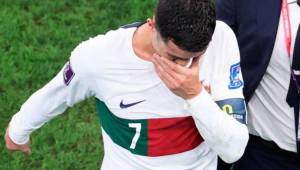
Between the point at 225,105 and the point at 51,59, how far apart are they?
343cm

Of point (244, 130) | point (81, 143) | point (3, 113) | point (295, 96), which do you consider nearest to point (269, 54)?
point (295, 96)

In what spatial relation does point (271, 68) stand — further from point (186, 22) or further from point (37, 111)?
point (37, 111)

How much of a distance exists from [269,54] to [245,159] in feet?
2.63

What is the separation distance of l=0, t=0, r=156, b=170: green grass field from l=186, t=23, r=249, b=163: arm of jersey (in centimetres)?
254

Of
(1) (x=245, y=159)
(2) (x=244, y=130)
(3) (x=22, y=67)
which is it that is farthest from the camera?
(3) (x=22, y=67)

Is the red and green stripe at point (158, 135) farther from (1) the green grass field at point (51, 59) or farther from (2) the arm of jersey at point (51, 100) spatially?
(1) the green grass field at point (51, 59)

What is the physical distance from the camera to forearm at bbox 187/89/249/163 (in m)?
3.21

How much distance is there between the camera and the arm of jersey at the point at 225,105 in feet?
10.7

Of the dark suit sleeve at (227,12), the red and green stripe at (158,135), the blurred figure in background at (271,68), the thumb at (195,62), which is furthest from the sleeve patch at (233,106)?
the dark suit sleeve at (227,12)

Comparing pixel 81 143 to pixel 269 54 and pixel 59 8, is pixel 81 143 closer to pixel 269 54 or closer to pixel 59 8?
pixel 59 8

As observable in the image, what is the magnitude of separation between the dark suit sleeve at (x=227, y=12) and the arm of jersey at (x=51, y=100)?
2.47 ft

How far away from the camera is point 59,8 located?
→ 23.7ft

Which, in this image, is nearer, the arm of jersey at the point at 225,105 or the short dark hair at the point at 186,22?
the short dark hair at the point at 186,22

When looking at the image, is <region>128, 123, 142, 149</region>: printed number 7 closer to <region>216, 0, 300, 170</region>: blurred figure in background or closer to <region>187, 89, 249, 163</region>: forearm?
<region>187, 89, 249, 163</region>: forearm
